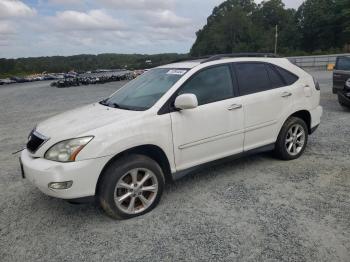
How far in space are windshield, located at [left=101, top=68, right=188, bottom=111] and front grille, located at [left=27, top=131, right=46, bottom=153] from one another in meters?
1.00

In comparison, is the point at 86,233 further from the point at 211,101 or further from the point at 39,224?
the point at 211,101

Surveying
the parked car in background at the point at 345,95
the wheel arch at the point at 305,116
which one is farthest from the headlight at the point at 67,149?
the parked car in background at the point at 345,95

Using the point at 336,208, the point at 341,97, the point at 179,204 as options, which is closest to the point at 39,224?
the point at 179,204

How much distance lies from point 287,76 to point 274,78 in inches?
11.3

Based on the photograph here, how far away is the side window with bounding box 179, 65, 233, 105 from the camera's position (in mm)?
4055

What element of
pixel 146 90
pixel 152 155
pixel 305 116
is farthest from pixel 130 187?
pixel 305 116

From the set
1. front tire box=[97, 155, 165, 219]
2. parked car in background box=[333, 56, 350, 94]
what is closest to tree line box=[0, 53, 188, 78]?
parked car in background box=[333, 56, 350, 94]

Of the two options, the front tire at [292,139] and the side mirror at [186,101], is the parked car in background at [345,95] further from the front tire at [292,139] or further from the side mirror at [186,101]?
the side mirror at [186,101]

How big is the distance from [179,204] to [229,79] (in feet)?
5.75

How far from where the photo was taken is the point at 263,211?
3629 mm

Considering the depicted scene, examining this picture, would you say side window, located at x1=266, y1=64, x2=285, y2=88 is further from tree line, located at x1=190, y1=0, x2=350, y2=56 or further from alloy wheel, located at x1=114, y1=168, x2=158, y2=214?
tree line, located at x1=190, y1=0, x2=350, y2=56

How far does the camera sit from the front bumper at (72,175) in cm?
325

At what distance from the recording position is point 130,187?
11.8 feet

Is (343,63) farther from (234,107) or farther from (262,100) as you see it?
(234,107)
